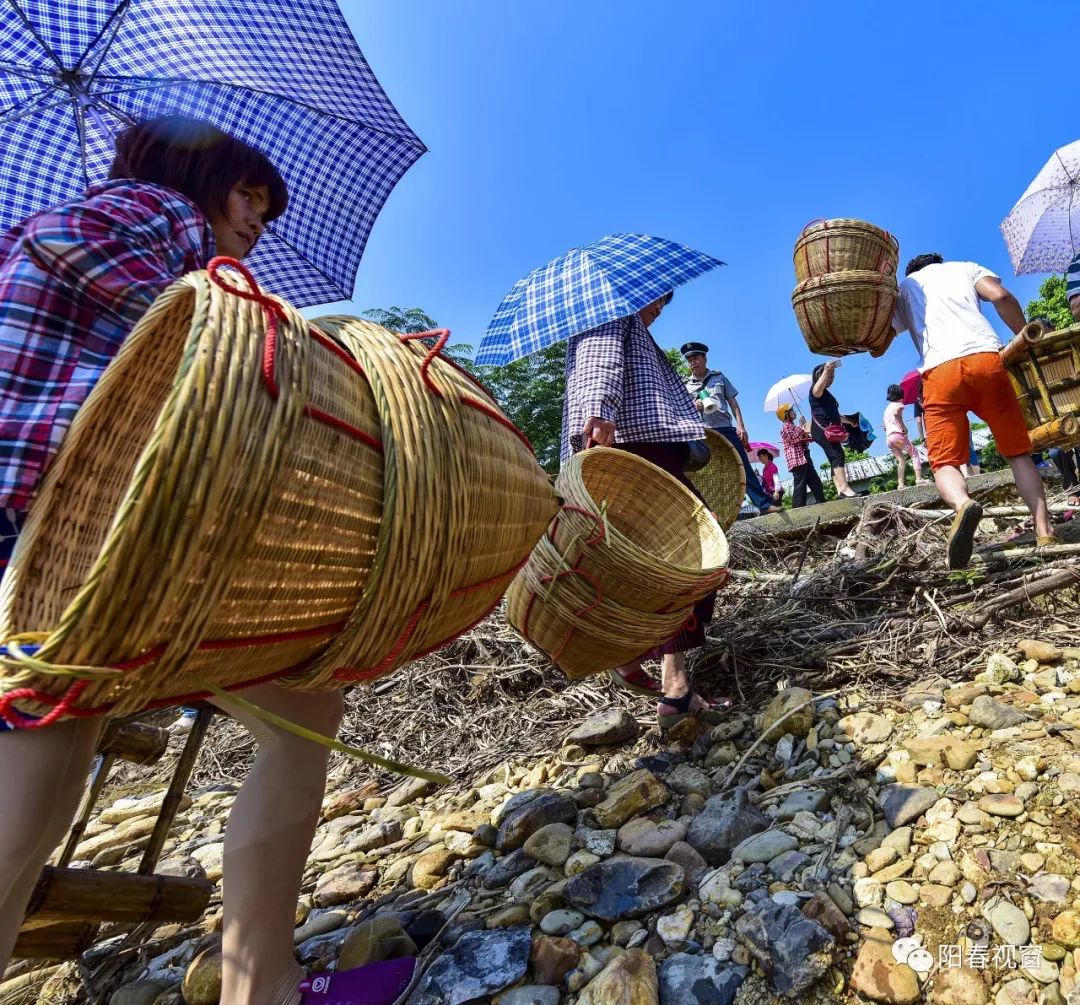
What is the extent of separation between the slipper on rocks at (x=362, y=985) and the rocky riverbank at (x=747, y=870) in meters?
0.05

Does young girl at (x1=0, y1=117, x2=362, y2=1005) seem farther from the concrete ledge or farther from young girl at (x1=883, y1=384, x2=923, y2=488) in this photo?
young girl at (x1=883, y1=384, x2=923, y2=488)

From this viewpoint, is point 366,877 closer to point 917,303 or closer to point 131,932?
point 131,932

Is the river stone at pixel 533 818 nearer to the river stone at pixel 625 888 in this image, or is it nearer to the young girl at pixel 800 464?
the river stone at pixel 625 888

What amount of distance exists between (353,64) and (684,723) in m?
2.94

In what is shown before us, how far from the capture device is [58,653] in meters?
0.60

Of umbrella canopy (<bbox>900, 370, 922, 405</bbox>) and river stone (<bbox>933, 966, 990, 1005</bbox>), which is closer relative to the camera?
river stone (<bbox>933, 966, 990, 1005</bbox>)

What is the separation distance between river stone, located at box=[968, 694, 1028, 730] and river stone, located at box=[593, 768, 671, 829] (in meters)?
0.90

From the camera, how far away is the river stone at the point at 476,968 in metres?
1.36

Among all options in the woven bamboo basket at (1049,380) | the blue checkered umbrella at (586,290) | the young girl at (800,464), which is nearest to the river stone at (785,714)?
the blue checkered umbrella at (586,290)

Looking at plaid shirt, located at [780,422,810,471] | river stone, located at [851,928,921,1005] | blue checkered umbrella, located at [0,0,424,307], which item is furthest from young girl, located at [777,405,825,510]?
river stone, located at [851,928,921,1005]

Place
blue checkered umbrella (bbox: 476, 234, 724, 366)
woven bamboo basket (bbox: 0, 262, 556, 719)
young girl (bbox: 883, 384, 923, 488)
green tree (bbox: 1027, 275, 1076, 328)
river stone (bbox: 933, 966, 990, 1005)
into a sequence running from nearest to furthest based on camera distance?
woven bamboo basket (bbox: 0, 262, 556, 719) → river stone (bbox: 933, 966, 990, 1005) → blue checkered umbrella (bbox: 476, 234, 724, 366) → young girl (bbox: 883, 384, 923, 488) → green tree (bbox: 1027, 275, 1076, 328)

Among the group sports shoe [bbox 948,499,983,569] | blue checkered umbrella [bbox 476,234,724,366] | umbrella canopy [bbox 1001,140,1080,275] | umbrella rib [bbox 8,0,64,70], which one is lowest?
sports shoe [bbox 948,499,983,569]

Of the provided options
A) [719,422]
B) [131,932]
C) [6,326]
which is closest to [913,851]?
[6,326]

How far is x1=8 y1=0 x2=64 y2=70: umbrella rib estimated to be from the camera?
224 centimetres
